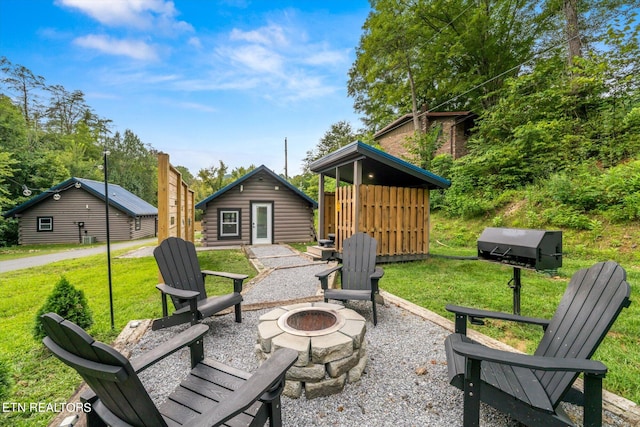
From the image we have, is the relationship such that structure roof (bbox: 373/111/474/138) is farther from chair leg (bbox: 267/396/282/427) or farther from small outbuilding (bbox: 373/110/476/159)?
chair leg (bbox: 267/396/282/427)

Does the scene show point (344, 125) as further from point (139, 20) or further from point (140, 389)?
point (140, 389)

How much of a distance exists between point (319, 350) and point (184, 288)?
7.00 feet

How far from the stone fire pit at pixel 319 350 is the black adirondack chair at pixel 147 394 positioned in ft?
1.40

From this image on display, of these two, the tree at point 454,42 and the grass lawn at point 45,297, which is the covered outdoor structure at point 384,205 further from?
Result: the tree at point 454,42

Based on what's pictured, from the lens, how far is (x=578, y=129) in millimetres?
8453

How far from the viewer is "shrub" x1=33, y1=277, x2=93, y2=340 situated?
2.65m

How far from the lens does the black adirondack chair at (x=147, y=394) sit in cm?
100

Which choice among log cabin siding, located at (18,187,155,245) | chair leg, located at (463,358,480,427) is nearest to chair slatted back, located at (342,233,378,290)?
chair leg, located at (463,358,480,427)

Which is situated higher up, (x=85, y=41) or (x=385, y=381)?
(x=85, y=41)

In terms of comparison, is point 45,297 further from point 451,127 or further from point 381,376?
point 451,127

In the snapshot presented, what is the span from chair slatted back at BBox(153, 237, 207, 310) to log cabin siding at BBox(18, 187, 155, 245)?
15740mm

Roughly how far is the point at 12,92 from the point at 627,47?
3415cm

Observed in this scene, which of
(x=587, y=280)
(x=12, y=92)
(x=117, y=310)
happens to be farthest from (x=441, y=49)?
(x=12, y=92)

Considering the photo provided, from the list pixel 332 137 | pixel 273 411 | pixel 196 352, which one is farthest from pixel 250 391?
pixel 332 137
